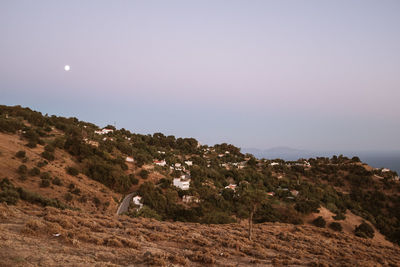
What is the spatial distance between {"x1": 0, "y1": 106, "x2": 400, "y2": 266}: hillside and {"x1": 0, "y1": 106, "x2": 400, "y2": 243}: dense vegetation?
17cm

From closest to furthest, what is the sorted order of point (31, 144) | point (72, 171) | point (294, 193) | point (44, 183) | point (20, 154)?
point (44, 183) → point (20, 154) → point (72, 171) → point (31, 144) → point (294, 193)

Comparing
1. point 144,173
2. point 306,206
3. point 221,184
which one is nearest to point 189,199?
point 144,173

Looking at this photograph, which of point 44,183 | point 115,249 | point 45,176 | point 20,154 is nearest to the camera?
point 115,249

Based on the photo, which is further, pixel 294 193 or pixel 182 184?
pixel 294 193

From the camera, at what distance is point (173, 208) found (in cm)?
2798

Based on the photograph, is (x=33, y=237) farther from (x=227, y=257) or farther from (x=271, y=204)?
(x=271, y=204)

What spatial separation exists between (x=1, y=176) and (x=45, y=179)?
3531mm

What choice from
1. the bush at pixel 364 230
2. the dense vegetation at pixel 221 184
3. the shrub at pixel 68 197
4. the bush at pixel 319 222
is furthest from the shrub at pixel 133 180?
the bush at pixel 364 230

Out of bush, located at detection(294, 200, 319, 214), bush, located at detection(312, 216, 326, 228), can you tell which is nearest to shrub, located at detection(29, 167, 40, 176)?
bush, located at detection(294, 200, 319, 214)

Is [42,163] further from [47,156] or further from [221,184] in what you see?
[221,184]

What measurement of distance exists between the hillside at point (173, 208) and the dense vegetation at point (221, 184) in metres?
0.17

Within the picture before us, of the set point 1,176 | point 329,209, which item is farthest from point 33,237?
point 329,209

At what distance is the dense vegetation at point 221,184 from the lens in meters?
28.3

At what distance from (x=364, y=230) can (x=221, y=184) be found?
21.1 meters
